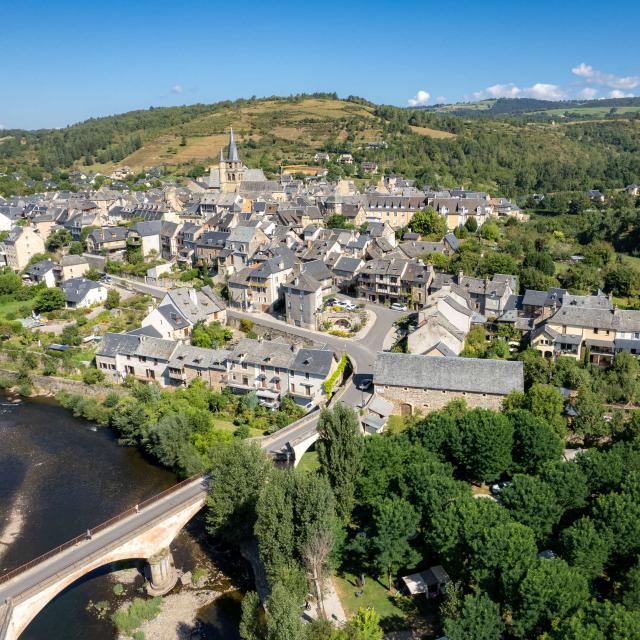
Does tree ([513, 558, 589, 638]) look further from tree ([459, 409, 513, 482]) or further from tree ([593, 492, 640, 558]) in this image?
tree ([459, 409, 513, 482])

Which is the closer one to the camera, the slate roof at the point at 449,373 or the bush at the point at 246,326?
the slate roof at the point at 449,373

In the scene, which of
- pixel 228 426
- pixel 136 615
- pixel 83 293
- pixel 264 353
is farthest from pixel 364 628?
pixel 83 293

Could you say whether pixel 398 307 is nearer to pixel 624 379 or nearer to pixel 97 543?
pixel 624 379

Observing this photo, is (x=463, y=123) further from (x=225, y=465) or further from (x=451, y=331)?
(x=225, y=465)

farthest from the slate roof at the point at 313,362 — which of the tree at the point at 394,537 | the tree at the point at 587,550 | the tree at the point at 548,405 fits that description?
the tree at the point at 587,550

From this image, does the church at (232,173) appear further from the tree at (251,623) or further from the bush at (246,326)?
the tree at (251,623)

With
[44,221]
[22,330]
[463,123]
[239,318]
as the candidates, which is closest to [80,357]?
[22,330]

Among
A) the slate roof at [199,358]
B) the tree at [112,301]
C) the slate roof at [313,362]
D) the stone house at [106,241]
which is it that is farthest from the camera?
the stone house at [106,241]
